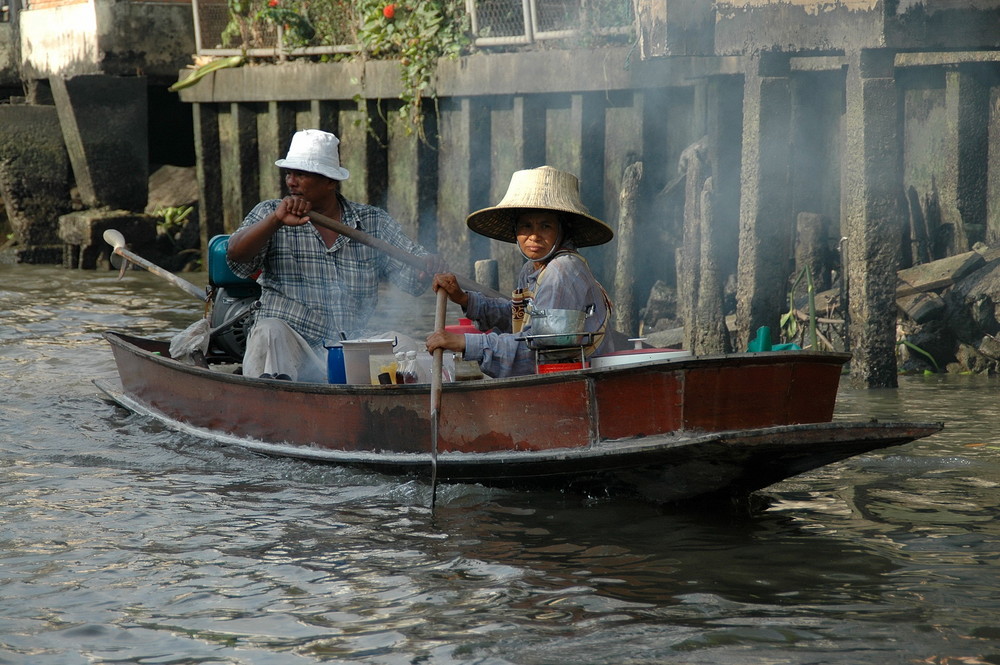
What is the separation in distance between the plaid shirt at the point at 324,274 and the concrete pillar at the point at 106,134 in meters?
10.1

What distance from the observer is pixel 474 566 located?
211 inches

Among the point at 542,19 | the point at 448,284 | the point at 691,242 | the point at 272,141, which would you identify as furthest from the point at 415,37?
the point at 448,284

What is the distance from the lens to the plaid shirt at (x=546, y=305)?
5.84 m

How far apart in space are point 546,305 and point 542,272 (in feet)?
0.65

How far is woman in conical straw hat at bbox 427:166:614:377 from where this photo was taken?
5875 millimetres

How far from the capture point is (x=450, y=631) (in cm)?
462

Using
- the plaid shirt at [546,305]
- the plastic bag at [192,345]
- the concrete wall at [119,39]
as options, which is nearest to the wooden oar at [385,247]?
the plaid shirt at [546,305]

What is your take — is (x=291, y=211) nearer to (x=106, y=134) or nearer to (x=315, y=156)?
(x=315, y=156)

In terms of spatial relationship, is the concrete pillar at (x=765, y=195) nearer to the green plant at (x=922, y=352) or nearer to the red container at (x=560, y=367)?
the green plant at (x=922, y=352)

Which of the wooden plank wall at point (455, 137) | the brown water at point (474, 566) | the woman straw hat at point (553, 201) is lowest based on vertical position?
the brown water at point (474, 566)

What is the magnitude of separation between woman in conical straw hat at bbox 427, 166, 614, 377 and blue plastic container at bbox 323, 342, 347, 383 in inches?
32.6

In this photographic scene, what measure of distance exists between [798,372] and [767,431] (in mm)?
304

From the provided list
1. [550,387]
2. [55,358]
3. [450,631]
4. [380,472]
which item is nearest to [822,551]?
[550,387]

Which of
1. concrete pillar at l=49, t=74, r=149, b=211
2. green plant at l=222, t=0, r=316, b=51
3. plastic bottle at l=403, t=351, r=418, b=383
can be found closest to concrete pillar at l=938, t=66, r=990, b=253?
plastic bottle at l=403, t=351, r=418, b=383
